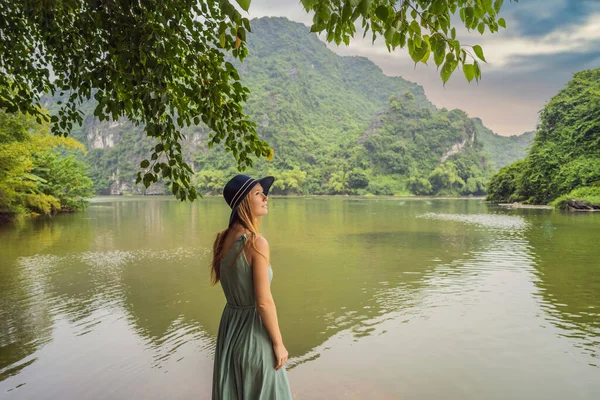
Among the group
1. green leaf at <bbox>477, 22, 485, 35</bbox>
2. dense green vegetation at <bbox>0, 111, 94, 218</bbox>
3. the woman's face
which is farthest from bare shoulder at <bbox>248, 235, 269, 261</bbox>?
dense green vegetation at <bbox>0, 111, 94, 218</bbox>

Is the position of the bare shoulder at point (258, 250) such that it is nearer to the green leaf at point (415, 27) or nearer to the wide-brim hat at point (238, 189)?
the wide-brim hat at point (238, 189)

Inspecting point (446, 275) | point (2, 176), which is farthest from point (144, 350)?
point (2, 176)

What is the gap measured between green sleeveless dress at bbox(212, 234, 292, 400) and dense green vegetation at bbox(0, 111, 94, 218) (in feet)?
58.0

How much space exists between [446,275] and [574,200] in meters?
27.6

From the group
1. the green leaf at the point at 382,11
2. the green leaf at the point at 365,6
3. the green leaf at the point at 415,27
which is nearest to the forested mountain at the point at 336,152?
the green leaf at the point at 415,27

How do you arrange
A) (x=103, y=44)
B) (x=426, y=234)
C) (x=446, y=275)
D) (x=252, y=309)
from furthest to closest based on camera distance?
(x=426, y=234)
(x=446, y=275)
(x=103, y=44)
(x=252, y=309)

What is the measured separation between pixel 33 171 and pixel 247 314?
28.1 m

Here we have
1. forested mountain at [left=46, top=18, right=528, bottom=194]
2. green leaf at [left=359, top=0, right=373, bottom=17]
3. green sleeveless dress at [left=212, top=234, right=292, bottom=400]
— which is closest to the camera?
green leaf at [left=359, top=0, right=373, bottom=17]

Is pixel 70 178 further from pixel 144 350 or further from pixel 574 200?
pixel 574 200

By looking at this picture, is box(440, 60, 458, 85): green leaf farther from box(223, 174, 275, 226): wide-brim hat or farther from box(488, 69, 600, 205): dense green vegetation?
box(488, 69, 600, 205): dense green vegetation

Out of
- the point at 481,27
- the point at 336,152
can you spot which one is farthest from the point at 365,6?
the point at 336,152

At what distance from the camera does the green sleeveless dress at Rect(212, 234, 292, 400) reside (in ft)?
7.17

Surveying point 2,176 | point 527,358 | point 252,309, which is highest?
point 2,176

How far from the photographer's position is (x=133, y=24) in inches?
118
